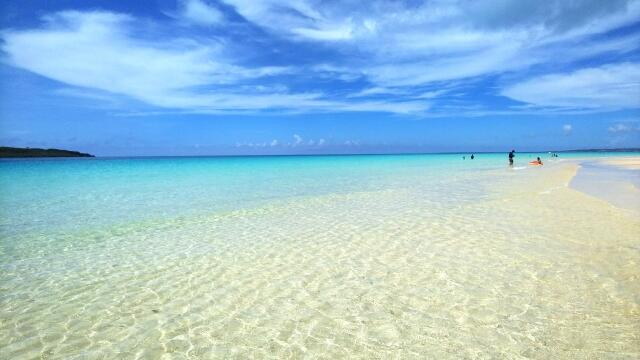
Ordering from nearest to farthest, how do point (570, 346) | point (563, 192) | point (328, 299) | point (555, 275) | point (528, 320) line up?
1. point (570, 346)
2. point (528, 320)
3. point (328, 299)
4. point (555, 275)
5. point (563, 192)

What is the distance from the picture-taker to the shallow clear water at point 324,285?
4988 millimetres

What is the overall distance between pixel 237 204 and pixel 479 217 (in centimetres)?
1005

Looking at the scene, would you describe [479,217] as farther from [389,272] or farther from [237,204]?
[237,204]

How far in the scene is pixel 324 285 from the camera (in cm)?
704

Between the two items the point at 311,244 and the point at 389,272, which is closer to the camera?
the point at 389,272

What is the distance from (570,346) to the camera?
4691 millimetres

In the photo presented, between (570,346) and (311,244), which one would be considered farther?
(311,244)

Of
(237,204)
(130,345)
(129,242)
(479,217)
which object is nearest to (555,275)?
(479,217)

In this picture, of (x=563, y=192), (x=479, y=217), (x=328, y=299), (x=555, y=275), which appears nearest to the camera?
(x=328, y=299)

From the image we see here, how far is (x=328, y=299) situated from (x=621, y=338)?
3.89 meters

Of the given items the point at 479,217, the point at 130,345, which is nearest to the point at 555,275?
the point at 479,217

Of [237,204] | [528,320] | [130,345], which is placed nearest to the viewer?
[130,345]

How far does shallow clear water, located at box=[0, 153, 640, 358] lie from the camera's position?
499 cm

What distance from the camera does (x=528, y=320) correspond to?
541 centimetres
